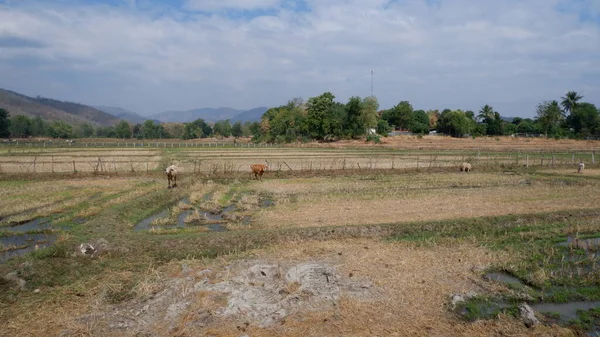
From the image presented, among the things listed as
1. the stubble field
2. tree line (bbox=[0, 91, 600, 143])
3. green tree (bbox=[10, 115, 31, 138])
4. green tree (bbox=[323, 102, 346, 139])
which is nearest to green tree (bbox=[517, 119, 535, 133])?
tree line (bbox=[0, 91, 600, 143])

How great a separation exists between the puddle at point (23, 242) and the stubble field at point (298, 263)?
0.06 meters

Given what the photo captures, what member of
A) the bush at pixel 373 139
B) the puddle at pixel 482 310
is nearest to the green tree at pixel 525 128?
the bush at pixel 373 139

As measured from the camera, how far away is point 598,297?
8961 millimetres

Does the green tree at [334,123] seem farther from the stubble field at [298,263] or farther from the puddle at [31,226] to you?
the puddle at [31,226]

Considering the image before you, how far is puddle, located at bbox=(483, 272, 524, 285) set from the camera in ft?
32.2

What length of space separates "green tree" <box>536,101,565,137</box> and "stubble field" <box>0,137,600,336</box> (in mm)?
77795

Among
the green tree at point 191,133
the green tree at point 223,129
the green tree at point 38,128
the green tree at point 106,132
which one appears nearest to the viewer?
the green tree at point 38,128

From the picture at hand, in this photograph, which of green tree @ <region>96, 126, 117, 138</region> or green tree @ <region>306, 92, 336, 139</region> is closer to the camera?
green tree @ <region>306, 92, 336, 139</region>

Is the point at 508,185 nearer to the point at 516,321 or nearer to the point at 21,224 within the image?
the point at 516,321

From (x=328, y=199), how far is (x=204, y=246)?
9224 millimetres

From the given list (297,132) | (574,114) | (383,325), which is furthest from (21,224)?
(574,114)

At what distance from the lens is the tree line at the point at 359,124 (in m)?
76.8

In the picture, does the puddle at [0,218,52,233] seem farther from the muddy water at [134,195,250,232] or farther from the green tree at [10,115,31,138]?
the green tree at [10,115,31,138]

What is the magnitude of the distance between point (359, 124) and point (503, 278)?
68.6 meters
